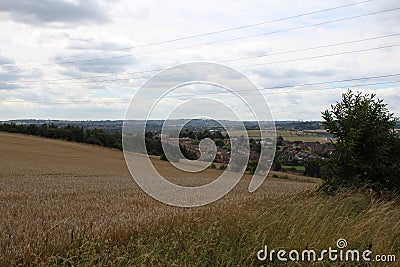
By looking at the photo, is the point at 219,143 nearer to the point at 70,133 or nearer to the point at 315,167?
the point at 315,167

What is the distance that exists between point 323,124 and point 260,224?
277 inches

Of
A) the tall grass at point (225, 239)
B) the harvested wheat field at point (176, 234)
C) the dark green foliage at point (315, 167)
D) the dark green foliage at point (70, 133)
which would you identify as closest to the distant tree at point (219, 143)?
the dark green foliage at point (315, 167)

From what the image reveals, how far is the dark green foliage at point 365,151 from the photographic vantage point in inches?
474

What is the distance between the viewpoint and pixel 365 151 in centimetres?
1259

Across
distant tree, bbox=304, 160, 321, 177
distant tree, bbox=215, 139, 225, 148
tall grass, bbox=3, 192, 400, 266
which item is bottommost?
tall grass, bbox=3, 192, 400, 266

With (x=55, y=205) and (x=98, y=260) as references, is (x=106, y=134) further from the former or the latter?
(x=98, y=260)

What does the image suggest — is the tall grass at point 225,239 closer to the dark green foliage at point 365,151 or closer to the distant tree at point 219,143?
the dark green foliage at point 365,151

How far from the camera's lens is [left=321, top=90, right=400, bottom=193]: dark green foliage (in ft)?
39.5

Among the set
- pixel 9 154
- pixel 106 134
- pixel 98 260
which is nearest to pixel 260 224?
pixel 98 260

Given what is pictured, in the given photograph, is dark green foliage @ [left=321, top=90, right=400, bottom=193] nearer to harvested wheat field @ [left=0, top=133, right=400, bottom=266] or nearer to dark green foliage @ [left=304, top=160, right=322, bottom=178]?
dark green foliage @ [left=304, top=160, right=322, bottom=178]

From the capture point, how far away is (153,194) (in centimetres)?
1371

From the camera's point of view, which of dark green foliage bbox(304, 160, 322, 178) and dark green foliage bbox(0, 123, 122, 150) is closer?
dark green foliage bbox(304, 160, 322, 178)

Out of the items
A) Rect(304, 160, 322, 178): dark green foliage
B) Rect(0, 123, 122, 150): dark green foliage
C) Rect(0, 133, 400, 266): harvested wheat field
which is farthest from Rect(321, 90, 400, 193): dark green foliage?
Rect(0, 123, 122, 150): dark green foliage

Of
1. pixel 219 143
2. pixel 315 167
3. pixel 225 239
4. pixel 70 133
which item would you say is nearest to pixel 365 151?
pixel 315 167
